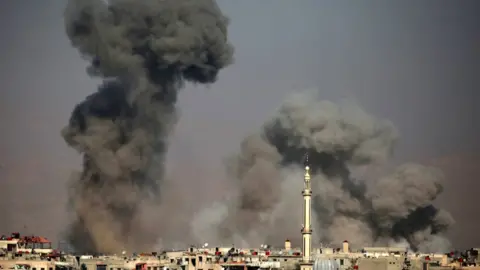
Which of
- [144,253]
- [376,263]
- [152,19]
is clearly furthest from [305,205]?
[152,19]

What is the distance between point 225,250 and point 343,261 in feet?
21.6

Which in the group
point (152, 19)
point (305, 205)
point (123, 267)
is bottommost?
point (123, 267)

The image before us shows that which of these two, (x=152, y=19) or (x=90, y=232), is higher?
(x=152, y=19)

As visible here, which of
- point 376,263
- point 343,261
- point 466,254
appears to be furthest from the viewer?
point 466,254

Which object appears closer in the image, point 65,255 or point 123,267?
point 123,267

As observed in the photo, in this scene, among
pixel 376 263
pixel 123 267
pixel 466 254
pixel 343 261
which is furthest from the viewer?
pixel 466 254

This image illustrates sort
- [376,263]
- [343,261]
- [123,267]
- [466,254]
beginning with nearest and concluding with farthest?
[123,267] → [376,263] → [343,261] → [466,254]

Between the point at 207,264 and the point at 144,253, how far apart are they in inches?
167

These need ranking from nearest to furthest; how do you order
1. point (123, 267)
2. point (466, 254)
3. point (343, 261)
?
point (123, 267) → point (343, 261) → point (466, 254)

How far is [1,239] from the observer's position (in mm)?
60375

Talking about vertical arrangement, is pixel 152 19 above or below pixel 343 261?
above

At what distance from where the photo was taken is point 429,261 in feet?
198

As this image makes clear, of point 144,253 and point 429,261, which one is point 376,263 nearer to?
point 429,261

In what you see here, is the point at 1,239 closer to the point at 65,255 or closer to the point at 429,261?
the point at 65,255
